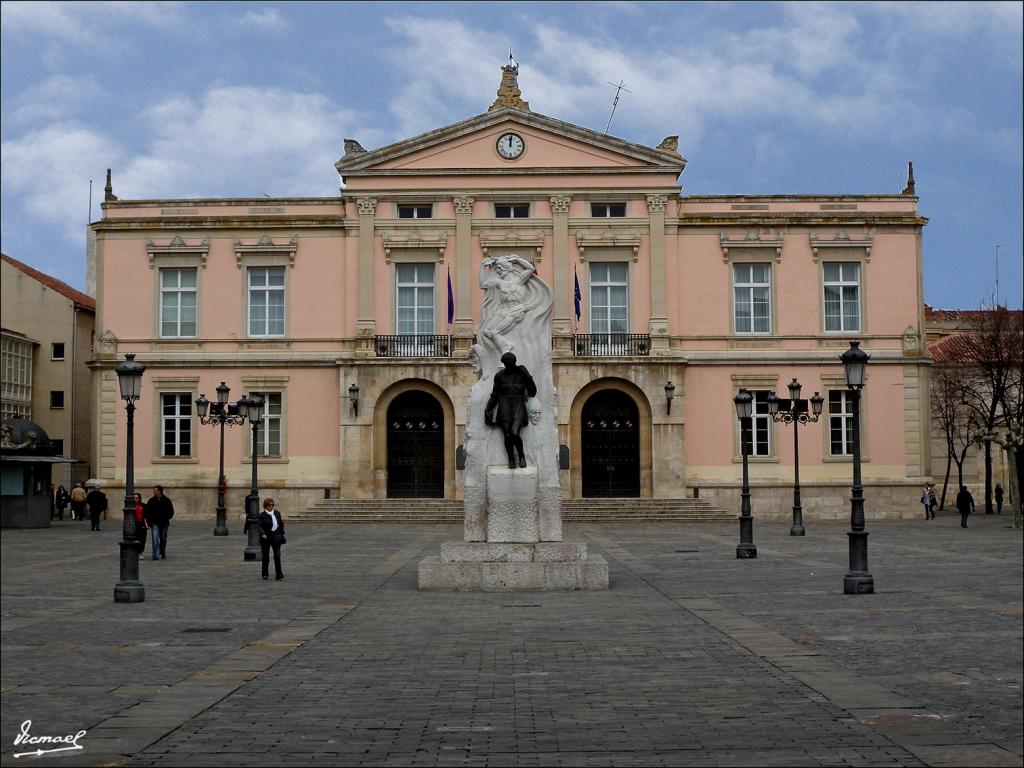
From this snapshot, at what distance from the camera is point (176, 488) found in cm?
5288

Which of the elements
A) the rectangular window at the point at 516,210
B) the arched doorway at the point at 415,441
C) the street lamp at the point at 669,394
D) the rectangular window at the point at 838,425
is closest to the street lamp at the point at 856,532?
the street lamp at the point at 669,394

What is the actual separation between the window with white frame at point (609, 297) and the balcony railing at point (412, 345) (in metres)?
6.46

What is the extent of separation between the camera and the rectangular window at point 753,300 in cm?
5409

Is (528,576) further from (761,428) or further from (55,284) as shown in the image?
(761,428)

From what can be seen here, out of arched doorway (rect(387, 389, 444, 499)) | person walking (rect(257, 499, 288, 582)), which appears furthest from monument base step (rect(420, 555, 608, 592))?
arched doorway (rect(387, 389, 444, 499))

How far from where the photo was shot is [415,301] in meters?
54.1

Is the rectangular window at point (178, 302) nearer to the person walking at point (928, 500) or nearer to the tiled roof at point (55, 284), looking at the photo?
the person walking at point (928, 500)

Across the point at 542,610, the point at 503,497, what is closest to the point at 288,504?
the point at 503,497

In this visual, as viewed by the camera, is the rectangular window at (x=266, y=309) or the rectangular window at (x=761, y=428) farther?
the rectangular window at (x=266, y=309)

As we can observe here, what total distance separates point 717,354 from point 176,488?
77.1 feet

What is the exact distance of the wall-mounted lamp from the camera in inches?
2062

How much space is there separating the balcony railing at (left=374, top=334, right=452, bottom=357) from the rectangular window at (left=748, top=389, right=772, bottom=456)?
13.3m

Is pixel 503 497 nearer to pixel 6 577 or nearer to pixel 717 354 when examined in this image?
pixel 6 577

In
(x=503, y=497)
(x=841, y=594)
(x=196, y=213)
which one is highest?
(x=196, y=213)
